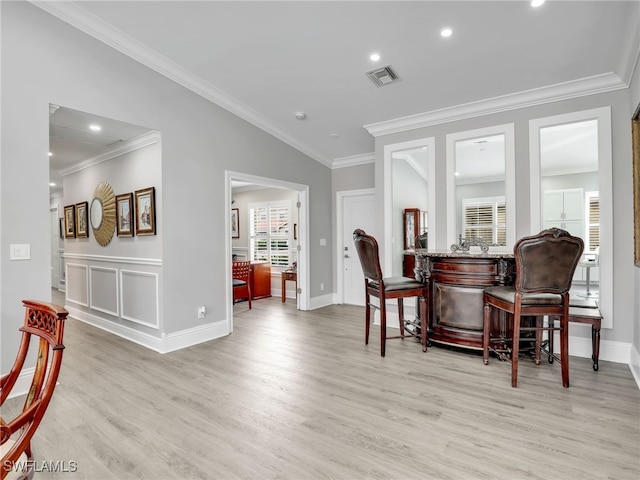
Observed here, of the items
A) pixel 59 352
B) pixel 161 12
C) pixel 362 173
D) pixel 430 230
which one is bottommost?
pixel 59 352

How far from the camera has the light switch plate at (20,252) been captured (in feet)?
8.96

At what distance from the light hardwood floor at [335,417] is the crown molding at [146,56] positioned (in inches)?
117

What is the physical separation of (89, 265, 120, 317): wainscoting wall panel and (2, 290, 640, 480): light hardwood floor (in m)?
0.93

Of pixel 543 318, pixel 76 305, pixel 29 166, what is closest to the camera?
pixel 29 166

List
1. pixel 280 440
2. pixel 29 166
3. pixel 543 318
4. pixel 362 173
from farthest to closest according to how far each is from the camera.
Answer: pixel 362 173 < pixel 543 318 < pixel 29 166 < pixel 280 440

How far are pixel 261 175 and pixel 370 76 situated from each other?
199cm

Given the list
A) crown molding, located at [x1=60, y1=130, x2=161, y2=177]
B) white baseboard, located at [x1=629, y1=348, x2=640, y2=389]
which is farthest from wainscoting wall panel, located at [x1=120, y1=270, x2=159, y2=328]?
white baseboard, located at [x1=629, y1=348, x2=640, y2=389]

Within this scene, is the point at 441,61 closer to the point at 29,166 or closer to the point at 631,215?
the point at 631,215

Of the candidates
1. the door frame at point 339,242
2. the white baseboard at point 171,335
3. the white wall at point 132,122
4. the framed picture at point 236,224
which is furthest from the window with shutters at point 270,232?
the white baseboard at point 171,335

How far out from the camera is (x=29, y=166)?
2.80 m

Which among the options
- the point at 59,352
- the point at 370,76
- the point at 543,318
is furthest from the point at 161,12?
the point at 543,318

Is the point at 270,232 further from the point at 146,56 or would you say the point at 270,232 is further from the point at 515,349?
the point at 515,349

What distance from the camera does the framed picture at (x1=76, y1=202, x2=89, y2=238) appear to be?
5.01 meters

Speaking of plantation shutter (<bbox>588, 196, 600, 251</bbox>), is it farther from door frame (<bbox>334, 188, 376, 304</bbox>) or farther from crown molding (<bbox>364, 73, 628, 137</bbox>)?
door frame (<bbox>334, 188, 376, 304</bbox>)
